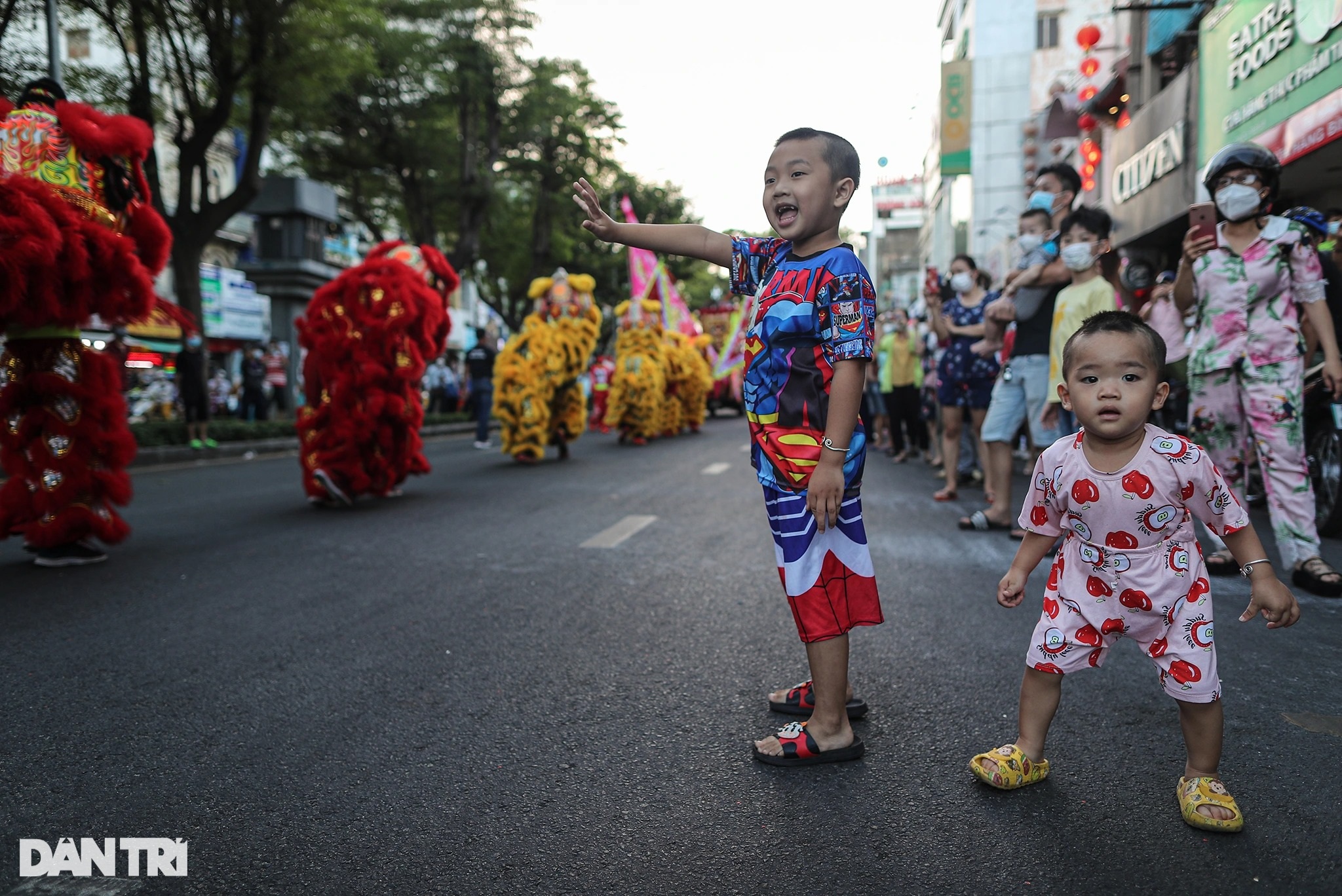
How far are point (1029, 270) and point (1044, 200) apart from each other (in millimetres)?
832

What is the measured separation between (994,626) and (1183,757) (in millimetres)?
1423

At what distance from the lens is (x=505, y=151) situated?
2844 centimetres

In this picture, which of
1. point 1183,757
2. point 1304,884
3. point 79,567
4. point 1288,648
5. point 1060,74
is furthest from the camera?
point 1060,74

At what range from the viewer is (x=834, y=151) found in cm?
268

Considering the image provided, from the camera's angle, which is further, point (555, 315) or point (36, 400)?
point (555, 315)

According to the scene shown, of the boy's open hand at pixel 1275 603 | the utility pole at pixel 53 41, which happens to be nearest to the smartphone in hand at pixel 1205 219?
the boy's open hand at pixel 1275 603

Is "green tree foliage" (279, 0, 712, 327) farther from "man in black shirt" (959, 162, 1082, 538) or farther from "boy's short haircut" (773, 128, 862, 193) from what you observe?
"boy's short haircut" (773, 128, 862, 193)

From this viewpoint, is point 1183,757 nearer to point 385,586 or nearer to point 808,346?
point 808,346

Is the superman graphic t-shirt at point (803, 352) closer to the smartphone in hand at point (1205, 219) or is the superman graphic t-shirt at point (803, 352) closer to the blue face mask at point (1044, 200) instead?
the smartphone in hand at point (1205, 219)

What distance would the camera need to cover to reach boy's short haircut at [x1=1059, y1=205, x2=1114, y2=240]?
→ 219 inches

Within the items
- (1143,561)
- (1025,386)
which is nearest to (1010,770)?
(1143,561)

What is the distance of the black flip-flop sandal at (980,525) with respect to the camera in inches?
259

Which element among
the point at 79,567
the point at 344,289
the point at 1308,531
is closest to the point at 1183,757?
the point at 1308,531

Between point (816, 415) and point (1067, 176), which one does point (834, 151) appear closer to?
point (816, 415)
